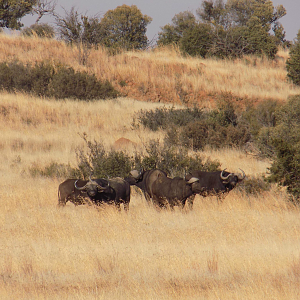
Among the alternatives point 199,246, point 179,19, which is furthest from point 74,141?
point 179,19

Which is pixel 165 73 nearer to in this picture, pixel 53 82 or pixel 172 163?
pixel 53 82

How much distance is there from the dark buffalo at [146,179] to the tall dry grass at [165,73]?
641 inches

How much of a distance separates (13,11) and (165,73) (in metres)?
23.9

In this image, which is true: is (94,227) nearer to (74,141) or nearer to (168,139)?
(168,139)

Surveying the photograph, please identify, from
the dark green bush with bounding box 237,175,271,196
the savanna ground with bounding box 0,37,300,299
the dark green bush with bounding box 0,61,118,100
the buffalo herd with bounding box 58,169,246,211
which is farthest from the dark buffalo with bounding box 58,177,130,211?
the dark green bush with bounding box 0,61,118,100

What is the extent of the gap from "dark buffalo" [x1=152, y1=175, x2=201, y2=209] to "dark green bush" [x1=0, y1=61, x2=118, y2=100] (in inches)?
615

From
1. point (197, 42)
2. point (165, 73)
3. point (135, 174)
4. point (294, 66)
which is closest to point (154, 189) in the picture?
point (135, 174)

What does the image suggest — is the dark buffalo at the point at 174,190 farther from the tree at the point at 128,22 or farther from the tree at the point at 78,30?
the tree at the point at 128,22

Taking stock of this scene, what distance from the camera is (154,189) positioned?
9289 mm

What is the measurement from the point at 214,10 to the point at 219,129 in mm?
41157

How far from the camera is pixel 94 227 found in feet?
26.4

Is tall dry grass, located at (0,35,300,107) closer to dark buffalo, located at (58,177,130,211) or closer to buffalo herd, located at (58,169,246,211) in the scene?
buffalo herd, located at (58,169,246,211)

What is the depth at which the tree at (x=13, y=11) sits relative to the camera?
145ft

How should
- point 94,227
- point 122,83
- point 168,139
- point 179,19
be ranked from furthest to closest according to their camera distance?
1. point 179,19
2. point 122,83
3. point 168,139
4. point 94,227
